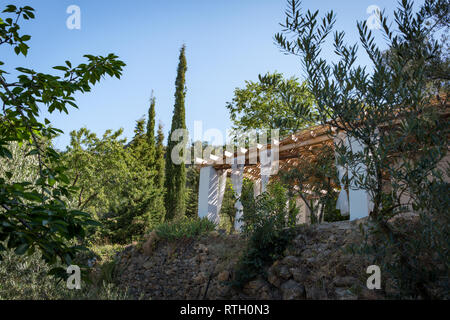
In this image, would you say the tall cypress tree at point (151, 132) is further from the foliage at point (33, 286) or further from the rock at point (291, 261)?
the rock at point (291, 261)

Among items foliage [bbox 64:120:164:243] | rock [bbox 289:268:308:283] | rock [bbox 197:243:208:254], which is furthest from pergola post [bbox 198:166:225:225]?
rock [bbox 289:268:308:283]

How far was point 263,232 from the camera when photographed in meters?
6.20

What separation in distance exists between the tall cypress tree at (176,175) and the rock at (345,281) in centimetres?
1208

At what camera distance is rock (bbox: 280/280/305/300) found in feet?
16.5

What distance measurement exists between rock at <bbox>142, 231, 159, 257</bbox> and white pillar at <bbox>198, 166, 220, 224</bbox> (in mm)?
3152

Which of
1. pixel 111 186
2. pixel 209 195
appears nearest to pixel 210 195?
pixel 209 195

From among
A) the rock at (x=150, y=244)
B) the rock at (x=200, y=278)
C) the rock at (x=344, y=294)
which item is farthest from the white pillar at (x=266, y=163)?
the rock at (x=344, y=294)

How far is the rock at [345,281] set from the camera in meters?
4.80

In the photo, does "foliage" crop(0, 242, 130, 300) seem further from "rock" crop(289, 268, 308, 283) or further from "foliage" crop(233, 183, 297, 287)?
"rock" crop(289, 268, 308, 283)

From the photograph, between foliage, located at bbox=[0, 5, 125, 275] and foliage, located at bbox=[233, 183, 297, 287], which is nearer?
foliage, located at bbox=[0, 5, 125, 275]

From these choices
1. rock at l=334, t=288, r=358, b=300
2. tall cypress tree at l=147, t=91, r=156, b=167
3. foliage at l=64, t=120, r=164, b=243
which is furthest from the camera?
tall cypress tree at l=147, t=91, r=156, b=167

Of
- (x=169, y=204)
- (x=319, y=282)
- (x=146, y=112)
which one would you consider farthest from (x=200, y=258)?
(x=146, y=112)

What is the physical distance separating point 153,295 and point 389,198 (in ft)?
18.2

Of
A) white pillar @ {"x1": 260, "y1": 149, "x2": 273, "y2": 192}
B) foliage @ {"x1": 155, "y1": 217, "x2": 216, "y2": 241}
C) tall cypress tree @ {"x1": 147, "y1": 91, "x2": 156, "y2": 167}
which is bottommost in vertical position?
foliage @ {"x1": 155, "y1": 217, "x2": 216, "y2": 241}
